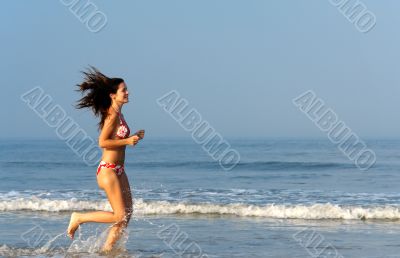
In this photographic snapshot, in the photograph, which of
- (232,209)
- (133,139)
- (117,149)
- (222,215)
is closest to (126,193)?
(117,149)

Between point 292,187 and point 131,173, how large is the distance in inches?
400

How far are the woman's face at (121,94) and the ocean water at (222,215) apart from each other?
174 cm

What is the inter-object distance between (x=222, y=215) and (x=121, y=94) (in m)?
6.94

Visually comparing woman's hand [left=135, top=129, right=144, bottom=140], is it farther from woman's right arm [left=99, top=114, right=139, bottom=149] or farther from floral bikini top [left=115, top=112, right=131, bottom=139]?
floral bikini top [left=115, top=112, right=131, bottom=139]

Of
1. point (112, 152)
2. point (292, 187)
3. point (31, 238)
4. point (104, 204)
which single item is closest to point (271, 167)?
point (292, 187)

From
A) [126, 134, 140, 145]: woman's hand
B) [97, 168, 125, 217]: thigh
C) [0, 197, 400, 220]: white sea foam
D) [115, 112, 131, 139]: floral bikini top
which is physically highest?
[0, 197, 400, 220]: white sea foam

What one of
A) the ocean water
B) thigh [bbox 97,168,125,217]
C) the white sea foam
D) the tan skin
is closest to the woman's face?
the tan skin

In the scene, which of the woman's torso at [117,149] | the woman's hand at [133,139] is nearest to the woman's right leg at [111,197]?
the woman's torso at [117,149]

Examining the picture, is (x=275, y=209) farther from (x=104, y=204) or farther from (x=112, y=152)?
(x=112, y=152)

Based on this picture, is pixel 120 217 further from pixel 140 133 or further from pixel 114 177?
pixel 140 133

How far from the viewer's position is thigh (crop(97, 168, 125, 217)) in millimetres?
7680

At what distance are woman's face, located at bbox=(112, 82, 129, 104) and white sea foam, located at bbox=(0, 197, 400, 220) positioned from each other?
22.7 ft

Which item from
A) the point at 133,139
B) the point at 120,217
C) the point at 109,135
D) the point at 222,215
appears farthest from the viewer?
the point at 222,215

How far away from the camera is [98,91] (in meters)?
7.83
